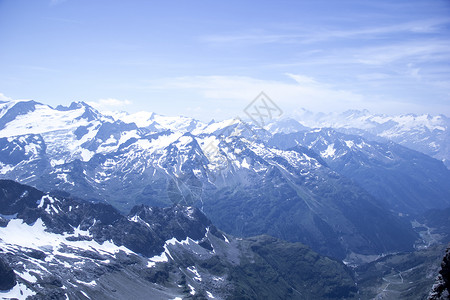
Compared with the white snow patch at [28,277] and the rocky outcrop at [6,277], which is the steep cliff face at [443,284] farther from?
the white snow patch at [28,277]

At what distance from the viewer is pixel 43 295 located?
175m

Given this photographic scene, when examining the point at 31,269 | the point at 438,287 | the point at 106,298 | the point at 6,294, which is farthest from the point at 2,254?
the point at 438,287

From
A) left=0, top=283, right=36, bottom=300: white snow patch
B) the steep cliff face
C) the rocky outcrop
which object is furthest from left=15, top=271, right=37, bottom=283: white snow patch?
the steep cliff face

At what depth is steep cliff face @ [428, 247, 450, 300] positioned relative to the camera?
25.1 m

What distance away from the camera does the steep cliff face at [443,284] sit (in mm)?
25114

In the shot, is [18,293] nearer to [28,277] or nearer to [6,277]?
[6,277]

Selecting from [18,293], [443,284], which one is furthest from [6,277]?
[443,284]

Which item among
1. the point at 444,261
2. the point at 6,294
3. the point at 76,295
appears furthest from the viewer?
the point at 76,295

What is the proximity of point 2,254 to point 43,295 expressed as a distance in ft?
127

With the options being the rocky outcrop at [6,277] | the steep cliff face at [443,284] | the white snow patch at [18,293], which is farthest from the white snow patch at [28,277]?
the steep cliff face at [443,284]

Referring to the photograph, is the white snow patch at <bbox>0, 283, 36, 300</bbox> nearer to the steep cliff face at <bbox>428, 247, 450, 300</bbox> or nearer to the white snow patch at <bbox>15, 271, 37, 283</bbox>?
the white snow patch at <bbox>15, 271, 37, 283</bbox>

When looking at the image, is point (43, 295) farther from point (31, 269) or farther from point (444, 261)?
point (444, 261)

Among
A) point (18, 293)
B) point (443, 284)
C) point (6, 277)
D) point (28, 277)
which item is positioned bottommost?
point (28, 277)

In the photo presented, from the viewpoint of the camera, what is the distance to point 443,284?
2561cm
